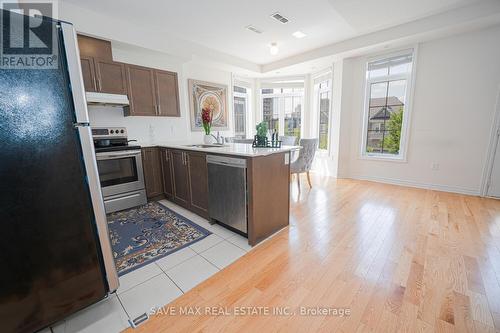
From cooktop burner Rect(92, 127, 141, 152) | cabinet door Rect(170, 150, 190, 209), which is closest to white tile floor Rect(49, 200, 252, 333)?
cabinet door Rect(170, 150, 190, 209)

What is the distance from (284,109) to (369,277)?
5034 mm

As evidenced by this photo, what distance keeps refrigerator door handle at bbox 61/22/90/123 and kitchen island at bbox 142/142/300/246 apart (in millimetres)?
1193

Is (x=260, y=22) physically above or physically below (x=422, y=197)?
above

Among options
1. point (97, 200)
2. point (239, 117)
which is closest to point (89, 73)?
point (97, 200)

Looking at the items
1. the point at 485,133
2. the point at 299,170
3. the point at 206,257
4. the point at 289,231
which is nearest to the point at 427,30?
the point at 485,133

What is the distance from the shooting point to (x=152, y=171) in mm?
3350

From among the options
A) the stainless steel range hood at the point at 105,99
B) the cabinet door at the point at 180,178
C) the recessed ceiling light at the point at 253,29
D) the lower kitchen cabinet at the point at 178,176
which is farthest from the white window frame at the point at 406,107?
the stainless steel range hood at the point at 105,99

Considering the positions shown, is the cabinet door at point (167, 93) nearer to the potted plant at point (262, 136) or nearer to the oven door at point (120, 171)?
the oven door at point (120, 171)

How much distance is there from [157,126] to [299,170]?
277 centimetres

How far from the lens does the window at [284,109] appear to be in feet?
19.0

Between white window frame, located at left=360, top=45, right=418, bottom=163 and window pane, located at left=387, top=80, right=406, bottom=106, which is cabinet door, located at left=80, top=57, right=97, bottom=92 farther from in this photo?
window pane, located at left=387, top=80, right=406, bottom=106

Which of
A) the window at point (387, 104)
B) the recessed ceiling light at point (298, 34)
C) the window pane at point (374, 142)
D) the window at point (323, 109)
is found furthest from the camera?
the window at point (323, 109)

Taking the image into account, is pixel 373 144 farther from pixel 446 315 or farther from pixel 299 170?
pixel 446 315

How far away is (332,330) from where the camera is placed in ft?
3.97
